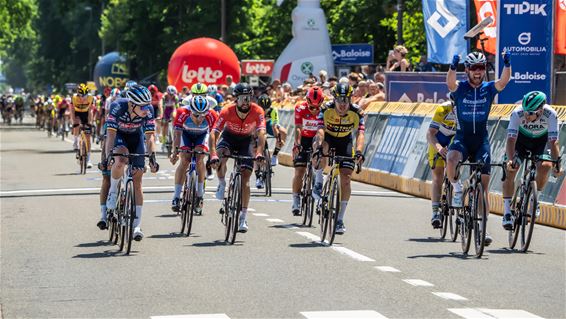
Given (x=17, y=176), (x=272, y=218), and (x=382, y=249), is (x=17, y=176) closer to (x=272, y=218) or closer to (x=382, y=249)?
(x=272, y=218)

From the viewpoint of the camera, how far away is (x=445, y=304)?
1062 cm

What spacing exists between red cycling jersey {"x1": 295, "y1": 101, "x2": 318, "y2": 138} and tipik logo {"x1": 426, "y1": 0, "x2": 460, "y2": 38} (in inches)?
301

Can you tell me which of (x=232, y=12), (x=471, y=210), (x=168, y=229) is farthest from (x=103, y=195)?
(x=232, y=12)

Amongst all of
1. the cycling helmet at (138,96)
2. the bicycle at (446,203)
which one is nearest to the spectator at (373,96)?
the bicycle at (446,203)

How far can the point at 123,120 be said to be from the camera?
1491 cm

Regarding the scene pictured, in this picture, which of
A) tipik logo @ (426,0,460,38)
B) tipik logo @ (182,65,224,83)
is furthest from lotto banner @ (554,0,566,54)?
tipik logo @ (182,65,224,83)

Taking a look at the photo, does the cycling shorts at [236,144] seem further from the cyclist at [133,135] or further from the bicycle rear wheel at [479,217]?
the bicycle rear wheel at [479,217]

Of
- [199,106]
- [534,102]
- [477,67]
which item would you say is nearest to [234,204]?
[199,106]

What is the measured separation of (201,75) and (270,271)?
35629mm

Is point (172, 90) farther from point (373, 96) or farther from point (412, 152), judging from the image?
point (412, 152)

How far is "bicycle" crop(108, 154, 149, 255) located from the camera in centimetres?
1436

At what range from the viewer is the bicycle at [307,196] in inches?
705

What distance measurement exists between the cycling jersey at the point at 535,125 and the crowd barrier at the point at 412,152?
9.66 feet

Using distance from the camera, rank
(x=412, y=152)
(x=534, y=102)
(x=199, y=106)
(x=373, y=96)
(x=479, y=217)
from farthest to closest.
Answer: (x=373, y=96) < (x=412, y=152) < (x=199, y=106) < (x=534, y=102) < (x=479, y=217)
